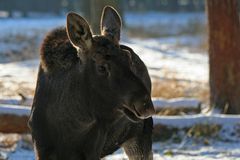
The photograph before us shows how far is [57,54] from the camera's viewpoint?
4855 millimetres

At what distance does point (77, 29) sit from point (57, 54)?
0.52m

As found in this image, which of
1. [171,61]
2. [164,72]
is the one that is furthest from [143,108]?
[171,61]

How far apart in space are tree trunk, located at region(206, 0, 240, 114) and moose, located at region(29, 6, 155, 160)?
4.93m

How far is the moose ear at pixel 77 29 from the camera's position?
4395 millimetres

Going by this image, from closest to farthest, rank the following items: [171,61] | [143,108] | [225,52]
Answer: [143,108] → [225,52] → [171,61]

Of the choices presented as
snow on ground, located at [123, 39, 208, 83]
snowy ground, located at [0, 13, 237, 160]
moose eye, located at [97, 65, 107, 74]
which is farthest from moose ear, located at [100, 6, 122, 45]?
snow on ground, located at [123, 39, 208, 83]

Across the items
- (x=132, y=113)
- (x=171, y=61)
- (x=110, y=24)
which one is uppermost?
(x=110, y=24)

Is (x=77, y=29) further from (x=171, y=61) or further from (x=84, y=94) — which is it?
(x=171, y=61)

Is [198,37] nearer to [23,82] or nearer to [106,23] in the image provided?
[23,82]

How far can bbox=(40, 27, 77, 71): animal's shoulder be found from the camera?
4781 millimetres

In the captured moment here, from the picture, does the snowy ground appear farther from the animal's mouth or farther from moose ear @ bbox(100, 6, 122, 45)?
the animal's mouth

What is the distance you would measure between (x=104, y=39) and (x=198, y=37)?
2103 cm

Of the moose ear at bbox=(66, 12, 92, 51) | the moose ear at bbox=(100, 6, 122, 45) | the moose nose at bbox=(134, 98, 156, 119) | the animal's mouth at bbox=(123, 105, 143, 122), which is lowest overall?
the animal's mouth at bbox=(123, 105, 143, 122)

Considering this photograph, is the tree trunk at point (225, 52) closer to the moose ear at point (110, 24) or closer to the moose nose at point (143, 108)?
the moose ear at point (110, 24)
